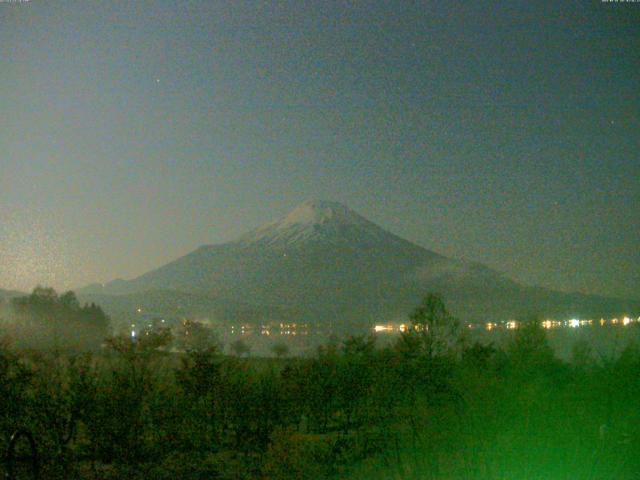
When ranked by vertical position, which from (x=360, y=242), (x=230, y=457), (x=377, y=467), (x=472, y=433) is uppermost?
(x=360, y=242)

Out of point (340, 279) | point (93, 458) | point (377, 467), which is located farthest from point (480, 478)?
point (340, 279)

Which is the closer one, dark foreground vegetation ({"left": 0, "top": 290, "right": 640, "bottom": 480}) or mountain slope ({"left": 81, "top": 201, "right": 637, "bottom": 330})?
dark foreground vegetation ({"left": 0, "top": 290, "right": 640, "bottom": 480})

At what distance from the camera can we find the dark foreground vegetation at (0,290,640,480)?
19.3 feet

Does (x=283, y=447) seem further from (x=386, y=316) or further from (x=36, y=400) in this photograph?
(x=386, y=316)

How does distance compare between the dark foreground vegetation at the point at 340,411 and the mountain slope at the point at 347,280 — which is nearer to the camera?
the dark foreground vegetation at the point at 340,411

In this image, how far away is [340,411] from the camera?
15.3 m

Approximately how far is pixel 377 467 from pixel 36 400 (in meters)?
5.48

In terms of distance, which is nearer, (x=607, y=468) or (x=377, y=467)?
(x=607, y=468)

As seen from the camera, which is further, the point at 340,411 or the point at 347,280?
the point at 347,280

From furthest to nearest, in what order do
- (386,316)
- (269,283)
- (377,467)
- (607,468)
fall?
1. (269,283)
2. (386,316)
3. (377,467)
4. (607,468)

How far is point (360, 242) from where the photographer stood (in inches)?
6850

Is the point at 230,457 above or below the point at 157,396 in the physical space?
below

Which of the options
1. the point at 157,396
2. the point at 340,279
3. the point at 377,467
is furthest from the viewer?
the point at 340,279

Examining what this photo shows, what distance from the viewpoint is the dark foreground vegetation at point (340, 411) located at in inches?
231
